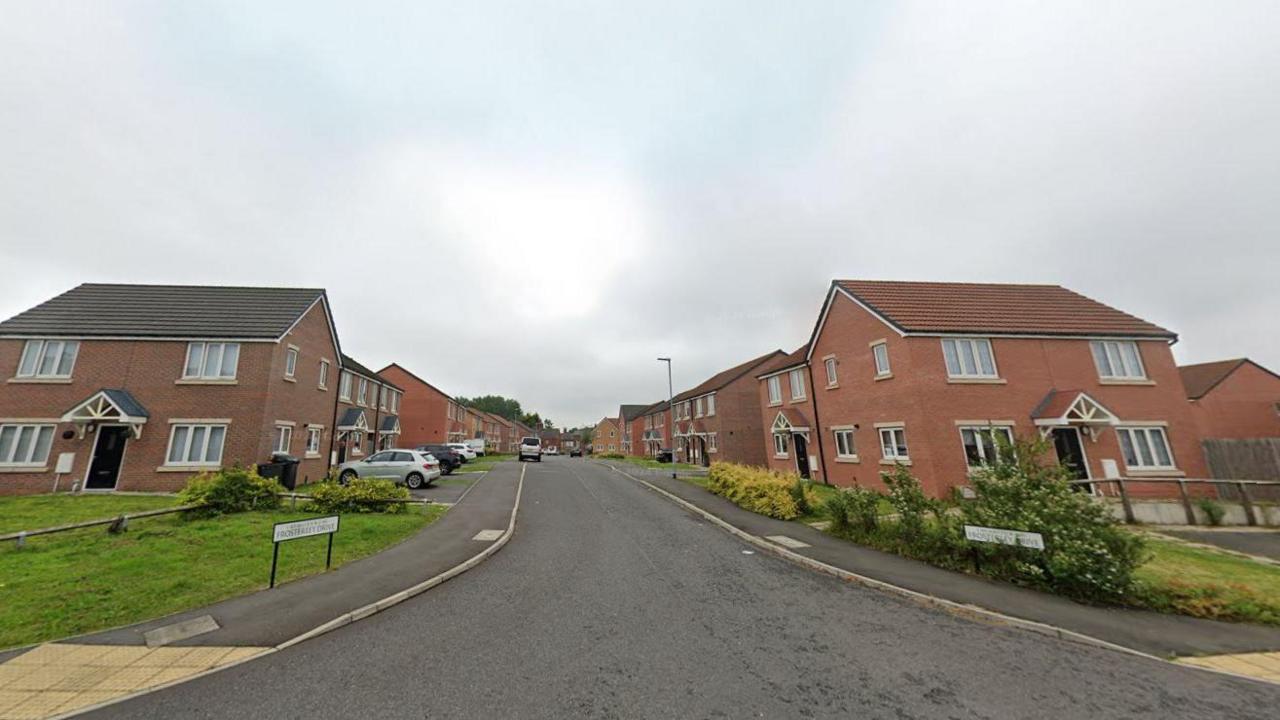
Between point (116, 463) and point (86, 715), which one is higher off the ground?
point (116, 463)

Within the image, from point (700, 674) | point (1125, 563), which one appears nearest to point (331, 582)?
point (700, 674)

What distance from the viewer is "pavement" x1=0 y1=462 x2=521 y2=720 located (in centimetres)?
477

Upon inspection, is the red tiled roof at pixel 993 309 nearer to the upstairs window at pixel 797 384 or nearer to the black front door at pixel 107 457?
the upstairs window at pixel 797 384

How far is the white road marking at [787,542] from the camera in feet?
36.0

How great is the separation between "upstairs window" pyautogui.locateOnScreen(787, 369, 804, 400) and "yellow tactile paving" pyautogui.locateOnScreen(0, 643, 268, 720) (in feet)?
81.1

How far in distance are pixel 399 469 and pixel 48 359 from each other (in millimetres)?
15228

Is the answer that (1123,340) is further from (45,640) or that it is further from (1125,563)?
(45,640)

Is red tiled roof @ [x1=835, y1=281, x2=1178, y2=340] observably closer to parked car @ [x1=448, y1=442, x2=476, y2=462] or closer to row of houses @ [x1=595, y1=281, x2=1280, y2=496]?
row of houses @ [x1=595, y1=281, x2=1280, y2=496]

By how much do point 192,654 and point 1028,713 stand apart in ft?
32.7

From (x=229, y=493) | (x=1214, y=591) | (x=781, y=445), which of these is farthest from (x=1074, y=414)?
(x=229, y=493)

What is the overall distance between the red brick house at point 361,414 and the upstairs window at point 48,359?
Result: 33.2ft

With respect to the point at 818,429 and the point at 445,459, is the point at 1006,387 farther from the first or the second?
the point at 445,459

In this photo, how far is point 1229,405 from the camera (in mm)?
24562

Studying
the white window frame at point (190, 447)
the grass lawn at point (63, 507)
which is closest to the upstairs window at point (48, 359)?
the grass lawn at point (63, 507)
